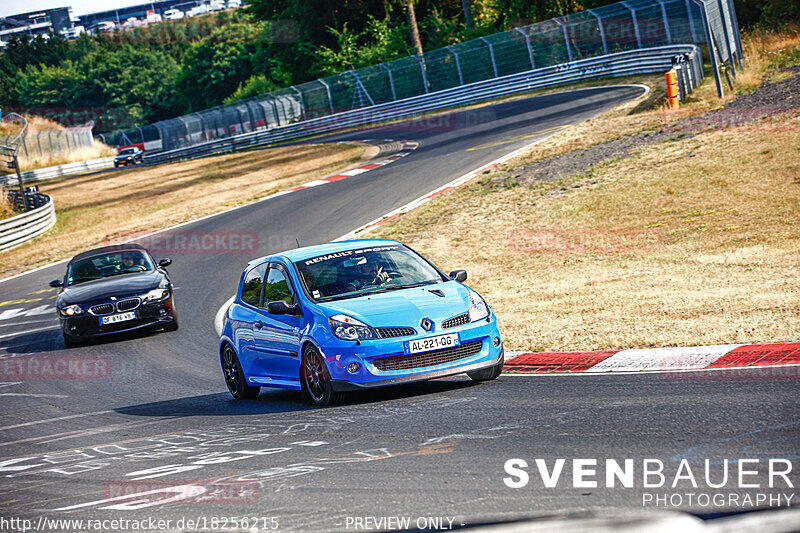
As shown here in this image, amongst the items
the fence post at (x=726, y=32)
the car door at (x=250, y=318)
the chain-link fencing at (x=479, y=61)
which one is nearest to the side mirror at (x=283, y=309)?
the car door at (x=250, y=318)

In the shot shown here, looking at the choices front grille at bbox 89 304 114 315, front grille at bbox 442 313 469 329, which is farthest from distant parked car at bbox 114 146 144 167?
front grille at bbox 442 313 469 329

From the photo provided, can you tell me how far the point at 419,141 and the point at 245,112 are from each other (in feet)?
78.0

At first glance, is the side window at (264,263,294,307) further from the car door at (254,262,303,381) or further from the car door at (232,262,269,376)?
the car door at (232,262,269,376)

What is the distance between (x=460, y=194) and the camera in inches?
952

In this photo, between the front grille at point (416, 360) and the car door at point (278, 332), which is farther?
the car door at point (278, 332)

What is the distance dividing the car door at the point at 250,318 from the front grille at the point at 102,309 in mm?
5920

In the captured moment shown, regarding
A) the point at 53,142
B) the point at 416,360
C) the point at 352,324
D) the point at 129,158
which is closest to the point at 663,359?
the point at 416,360

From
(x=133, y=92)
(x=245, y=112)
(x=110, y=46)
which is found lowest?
(x=245, y=112)

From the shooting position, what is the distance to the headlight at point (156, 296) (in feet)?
51.1

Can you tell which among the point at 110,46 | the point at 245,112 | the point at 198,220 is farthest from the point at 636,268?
the point at 110,46

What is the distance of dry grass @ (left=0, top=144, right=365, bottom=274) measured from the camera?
A: 30578 mm

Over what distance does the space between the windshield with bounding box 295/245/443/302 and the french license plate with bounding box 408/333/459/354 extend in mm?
1063

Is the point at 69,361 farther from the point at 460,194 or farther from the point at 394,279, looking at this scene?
the point at 460,194
